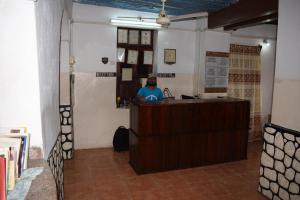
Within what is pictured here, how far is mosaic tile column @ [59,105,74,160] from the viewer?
13.9 feet

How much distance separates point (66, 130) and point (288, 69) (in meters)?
3.50

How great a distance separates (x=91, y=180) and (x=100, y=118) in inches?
63.1

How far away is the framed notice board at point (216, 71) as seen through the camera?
17.0 ft

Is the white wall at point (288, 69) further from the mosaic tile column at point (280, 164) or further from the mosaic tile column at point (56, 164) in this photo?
the mosaic tile column at point (56, 164)

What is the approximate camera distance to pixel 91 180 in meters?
3.51

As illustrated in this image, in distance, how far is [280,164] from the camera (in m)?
2.86

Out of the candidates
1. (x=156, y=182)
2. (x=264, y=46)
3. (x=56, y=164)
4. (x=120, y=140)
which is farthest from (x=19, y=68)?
(x=264, y=46)

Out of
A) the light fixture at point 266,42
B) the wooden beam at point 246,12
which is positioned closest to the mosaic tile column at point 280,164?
the wooden beam at point 246,12

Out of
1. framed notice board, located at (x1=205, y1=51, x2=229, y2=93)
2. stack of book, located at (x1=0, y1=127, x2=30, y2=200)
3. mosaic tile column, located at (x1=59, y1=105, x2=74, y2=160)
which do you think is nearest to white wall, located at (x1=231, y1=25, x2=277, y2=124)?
framed notice board, located at (x1=205, y1=51, x2=229, y2=93)

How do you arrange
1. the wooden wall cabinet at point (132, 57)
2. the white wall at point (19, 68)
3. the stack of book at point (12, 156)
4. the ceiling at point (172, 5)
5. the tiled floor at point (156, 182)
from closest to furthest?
the stack of book at point (12, 156)
the white wall at point (19, 68)
the tiled floor at point (156, 182)
the ceiling at point (172, 5)
the wooden wall cabinet at point (132, 57)

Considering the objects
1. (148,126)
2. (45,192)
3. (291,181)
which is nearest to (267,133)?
(291,181)

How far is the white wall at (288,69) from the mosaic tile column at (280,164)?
132 mm

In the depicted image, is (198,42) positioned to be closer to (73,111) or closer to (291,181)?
(73,111)

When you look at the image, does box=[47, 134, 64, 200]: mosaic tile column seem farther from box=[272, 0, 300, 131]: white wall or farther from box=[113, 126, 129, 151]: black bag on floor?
box=[272, 0, 300, 131]: white wall
